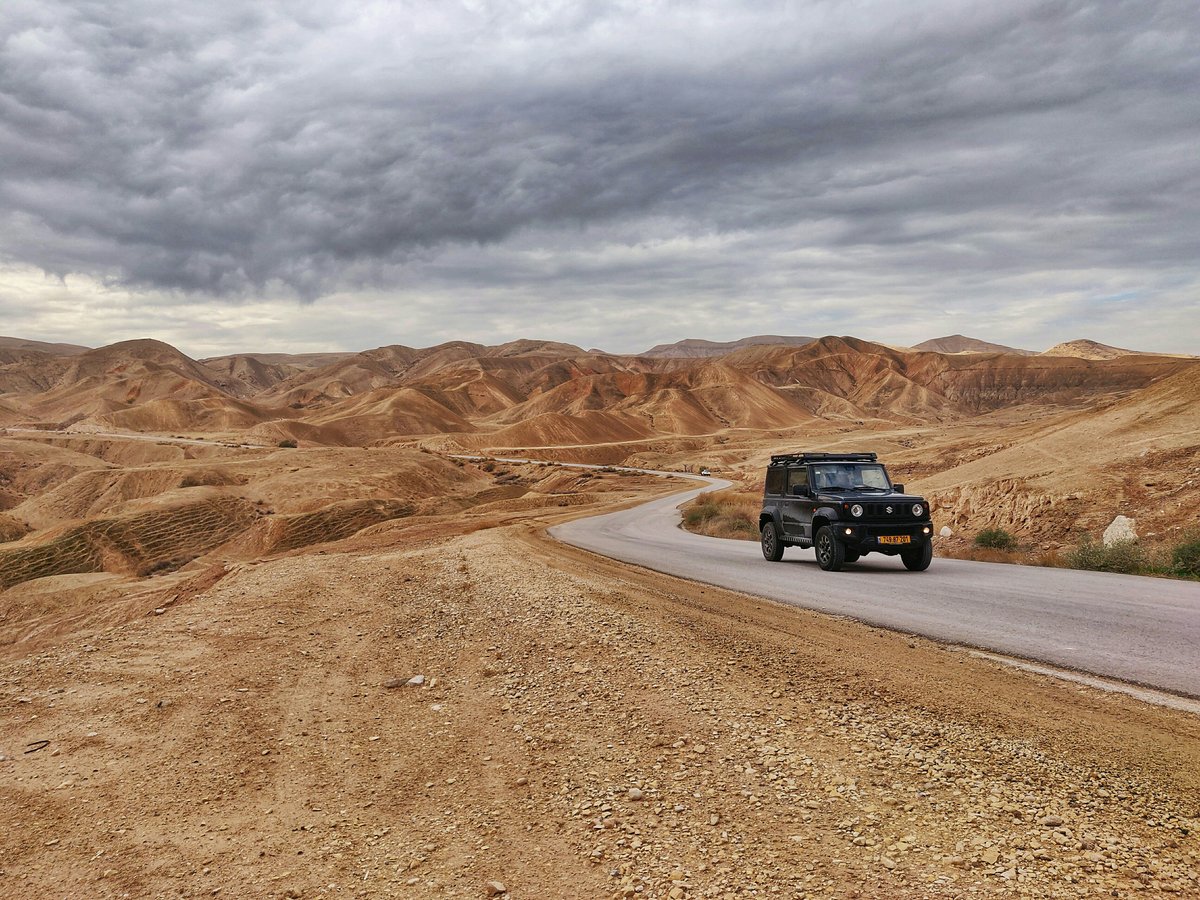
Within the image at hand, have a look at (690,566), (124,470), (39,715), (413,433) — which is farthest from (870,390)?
(39,715)

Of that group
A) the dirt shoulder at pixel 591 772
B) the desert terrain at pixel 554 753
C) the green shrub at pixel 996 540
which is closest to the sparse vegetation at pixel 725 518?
the green shrub at pixel 996 540

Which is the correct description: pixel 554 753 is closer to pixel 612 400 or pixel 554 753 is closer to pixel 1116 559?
pixel 1116 559

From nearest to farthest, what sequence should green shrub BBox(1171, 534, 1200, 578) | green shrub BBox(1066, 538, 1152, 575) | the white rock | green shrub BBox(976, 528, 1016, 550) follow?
green shrub BBox(1171, 534, 1200, 578), green shrub BBox(1066, 538, 1152, 575), the white rock, green shrub BBox(976, 528, 1016, 550)

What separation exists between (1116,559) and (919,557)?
3.66 metres

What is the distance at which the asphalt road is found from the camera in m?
7.39

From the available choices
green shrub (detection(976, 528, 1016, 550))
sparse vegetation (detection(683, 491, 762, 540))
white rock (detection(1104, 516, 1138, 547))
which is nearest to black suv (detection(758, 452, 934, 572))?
green shrub (detection(976, 528, 1016, 550))

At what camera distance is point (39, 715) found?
6660 mm

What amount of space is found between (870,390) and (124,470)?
524ft

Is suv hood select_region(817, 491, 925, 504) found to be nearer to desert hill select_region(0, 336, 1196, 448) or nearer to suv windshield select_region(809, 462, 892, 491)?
suv windshield select_region(809, 462, 892, 491)

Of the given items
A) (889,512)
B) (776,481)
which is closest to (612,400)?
(776,481)

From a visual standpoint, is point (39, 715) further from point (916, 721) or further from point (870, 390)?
point (870, 390)

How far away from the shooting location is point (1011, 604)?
33.6ft

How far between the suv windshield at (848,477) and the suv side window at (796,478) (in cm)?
16

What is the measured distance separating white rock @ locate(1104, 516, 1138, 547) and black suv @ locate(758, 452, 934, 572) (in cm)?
571
